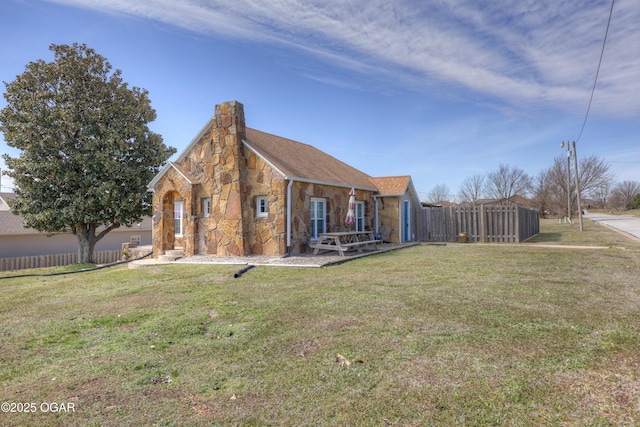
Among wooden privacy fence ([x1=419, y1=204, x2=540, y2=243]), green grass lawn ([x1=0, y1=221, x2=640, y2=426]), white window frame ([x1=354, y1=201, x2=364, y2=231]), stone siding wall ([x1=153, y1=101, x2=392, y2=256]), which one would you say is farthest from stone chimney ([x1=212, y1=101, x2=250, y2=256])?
wooden privacy fence ([x1=419, y1=204, x2=540, y2=243])

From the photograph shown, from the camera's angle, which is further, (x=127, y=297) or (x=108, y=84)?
(x=108, y=84)

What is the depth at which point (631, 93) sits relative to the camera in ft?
47.2

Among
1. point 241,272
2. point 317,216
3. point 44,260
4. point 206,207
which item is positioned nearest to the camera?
point 241,272

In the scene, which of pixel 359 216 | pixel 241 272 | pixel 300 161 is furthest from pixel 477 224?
pixel 241 272

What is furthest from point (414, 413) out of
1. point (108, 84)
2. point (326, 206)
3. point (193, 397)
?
point (108, 84)

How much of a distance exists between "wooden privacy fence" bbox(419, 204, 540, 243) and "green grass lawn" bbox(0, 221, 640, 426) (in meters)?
11.1

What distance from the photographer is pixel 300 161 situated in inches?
631

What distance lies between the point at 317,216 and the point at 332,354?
10.9 m

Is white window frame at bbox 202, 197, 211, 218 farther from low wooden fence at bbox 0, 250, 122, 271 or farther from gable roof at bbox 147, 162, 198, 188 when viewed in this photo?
low wooden fence at bbox 0, 250, 122, 271

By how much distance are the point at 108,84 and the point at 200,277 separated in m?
14.5

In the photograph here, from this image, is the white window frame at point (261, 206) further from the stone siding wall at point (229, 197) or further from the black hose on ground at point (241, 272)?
the black hose on ground at point (241, 272)

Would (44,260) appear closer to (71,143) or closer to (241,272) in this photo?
(71,143)

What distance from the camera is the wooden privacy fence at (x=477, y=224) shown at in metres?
18.4

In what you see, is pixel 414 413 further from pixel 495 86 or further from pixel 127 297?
pixel 495 86
